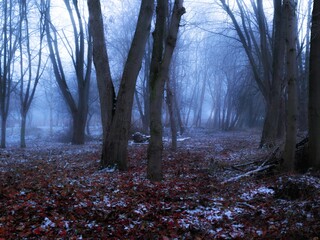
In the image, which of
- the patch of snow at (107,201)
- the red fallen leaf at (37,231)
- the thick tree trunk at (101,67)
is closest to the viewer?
the red fallen leaf at (37,231)

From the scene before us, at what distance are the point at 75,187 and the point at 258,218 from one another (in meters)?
3.66

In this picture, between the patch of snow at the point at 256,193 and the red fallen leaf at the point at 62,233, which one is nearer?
the red fallen leaf at the point at 62,233

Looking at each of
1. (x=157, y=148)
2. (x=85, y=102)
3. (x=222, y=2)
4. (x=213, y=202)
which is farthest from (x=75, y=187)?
(x=85, y=102)

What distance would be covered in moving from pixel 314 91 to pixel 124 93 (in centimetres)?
475

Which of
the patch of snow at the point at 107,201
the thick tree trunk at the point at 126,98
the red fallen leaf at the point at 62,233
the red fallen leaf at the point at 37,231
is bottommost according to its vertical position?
the red fallen leaf at the point at 62,233

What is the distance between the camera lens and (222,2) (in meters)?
14.2

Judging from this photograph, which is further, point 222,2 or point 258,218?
point 222,2

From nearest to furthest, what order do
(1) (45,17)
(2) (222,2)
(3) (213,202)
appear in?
(3) (213,202) → (2) (222,2) → (1) (45,17)

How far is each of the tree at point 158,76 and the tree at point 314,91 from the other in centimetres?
297

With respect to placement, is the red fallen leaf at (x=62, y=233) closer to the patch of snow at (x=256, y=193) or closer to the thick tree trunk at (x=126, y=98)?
the patch of snow at (x=256, y=193)

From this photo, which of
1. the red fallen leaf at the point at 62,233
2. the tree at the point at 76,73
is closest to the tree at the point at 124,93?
the red fallen leaf at the point at 62,233

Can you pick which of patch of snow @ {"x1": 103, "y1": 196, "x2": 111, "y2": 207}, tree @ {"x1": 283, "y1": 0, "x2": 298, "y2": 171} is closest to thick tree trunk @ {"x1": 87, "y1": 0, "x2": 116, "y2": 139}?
patch of snow @ {"x1": 103, "y1": 196, "x2": 111, "y2": 207}

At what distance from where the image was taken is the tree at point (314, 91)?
Answer: 6.67 meters

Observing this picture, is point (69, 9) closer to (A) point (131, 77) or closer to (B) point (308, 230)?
(A) point (131, 77)
